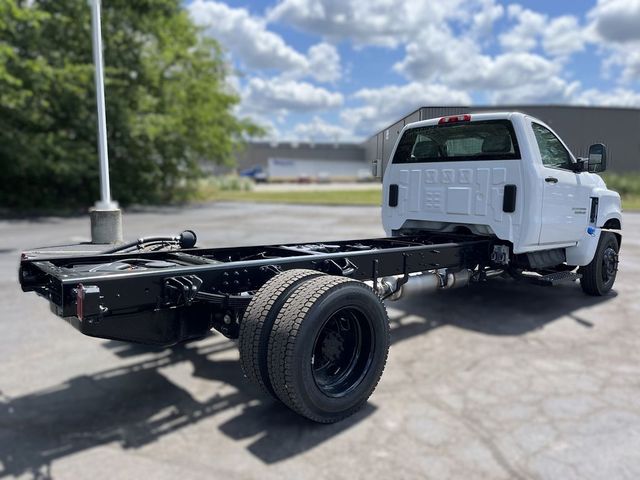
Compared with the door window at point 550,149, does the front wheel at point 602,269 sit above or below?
below

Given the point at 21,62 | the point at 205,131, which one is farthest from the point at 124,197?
the point at 21,62

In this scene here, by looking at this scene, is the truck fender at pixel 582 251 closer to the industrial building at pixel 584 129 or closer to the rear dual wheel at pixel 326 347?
the industrial building at pixel 584 129

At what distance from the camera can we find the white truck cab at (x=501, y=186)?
5090 mm

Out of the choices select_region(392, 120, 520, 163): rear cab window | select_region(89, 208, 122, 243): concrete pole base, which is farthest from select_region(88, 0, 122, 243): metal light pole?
select_region(392, 120, 520, 163): rear cab window

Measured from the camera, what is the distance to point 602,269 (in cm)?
657

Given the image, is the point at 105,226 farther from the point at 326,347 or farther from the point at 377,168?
the point at 377,168

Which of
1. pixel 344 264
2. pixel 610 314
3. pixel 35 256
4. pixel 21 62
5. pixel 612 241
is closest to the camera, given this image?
pixel 35 256

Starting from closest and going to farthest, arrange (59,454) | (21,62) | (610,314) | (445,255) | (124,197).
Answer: (59,454), (445,255), (610,314), (21,62), (124,197)

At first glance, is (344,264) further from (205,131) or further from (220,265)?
(205,131)

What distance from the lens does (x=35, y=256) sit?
12.4ft

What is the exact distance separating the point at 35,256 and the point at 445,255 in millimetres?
3419

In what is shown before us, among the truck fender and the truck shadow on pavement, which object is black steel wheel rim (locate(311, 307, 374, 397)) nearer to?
the truck shadow on pavement

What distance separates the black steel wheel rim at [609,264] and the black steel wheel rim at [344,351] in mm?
4291

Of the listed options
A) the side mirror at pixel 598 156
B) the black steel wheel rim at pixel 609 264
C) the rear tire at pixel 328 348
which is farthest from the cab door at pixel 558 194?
the rear tire at pixel 328 348
